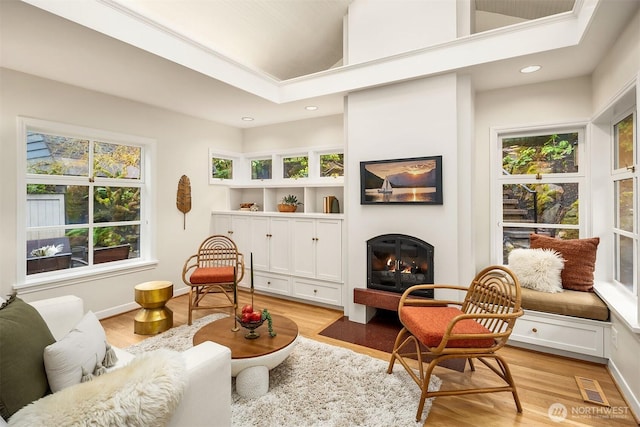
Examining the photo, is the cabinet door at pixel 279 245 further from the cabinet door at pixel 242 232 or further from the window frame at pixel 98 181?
the window frame at pixel 98 181

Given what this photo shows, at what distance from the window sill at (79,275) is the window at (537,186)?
4.21m

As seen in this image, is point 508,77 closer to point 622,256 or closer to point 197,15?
point 622,256

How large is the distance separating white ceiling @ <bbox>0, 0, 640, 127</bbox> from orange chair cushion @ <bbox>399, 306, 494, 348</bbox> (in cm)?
215

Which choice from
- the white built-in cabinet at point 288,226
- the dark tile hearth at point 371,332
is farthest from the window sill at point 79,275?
the dark tile hearth at point 371,332

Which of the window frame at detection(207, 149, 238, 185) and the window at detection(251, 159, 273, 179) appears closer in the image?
the window frame at detection(207, 149, 238, 185)

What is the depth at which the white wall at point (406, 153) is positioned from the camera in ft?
9.65

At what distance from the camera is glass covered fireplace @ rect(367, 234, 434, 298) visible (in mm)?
3064

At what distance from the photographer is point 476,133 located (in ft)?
11.2

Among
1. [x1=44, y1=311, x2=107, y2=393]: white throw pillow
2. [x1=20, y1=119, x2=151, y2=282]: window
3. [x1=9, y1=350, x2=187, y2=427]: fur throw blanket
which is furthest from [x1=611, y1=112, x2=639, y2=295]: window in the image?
[x1=20, y1=119, x2=151, y2=282]: window

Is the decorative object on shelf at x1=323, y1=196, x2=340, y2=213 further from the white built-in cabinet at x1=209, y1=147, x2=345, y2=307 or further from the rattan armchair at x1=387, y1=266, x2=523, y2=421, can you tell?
the rattan armchair at x1=387, y1=266, x2=523, y2=421

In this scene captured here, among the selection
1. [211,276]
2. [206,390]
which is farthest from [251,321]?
[211,276]

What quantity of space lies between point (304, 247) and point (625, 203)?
10.2ft

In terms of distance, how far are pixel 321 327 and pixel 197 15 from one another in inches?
136

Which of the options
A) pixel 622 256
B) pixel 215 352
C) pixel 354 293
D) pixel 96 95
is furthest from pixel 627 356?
pixel 96 95
